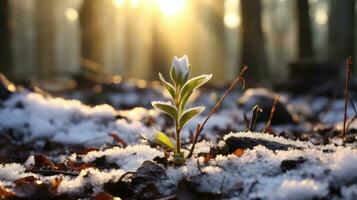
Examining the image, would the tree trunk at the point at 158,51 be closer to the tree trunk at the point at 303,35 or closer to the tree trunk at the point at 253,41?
the tree trunk at the point at 253,41

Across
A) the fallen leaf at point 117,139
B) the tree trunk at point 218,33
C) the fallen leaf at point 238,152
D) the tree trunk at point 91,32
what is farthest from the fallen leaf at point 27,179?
the tree trunk at point 218,33

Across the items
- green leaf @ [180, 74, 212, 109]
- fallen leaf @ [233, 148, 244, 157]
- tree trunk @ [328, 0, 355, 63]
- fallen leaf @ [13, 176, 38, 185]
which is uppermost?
tree trunk @ [328, 0, 355, 63]

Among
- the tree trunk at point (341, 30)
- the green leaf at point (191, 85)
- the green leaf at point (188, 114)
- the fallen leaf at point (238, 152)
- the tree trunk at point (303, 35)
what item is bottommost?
the fallen leaf at point (238, 152)

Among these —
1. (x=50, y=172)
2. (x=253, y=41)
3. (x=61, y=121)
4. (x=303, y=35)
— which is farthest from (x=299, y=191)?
(x=253, y=41)

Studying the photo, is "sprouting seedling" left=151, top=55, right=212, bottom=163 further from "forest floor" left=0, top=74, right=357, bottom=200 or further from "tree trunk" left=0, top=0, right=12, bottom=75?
"tree trunk" left=0, top=0, right=12, bottom=75

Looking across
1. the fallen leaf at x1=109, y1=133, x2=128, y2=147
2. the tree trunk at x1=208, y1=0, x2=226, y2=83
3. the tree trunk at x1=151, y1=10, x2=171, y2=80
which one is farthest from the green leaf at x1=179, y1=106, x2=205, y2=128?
the tree trunk at x1=208, y1=0, x2=226, y2=83

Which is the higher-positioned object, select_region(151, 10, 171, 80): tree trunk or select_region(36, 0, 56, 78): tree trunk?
select_region(36, 0, 56, 78): tree trunk

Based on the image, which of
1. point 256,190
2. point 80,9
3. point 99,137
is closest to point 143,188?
point 256,190
